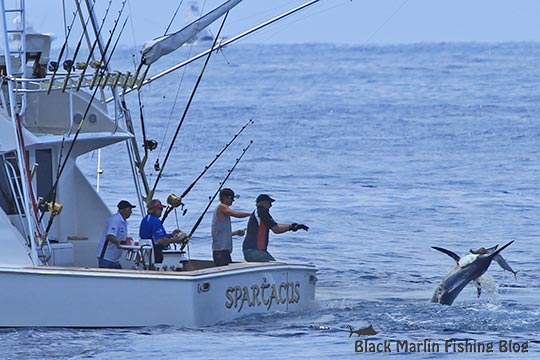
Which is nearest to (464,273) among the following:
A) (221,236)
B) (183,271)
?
(221,236)

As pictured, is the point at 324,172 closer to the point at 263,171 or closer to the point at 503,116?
the point at 263,171

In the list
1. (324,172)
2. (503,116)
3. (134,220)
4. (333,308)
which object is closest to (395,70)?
(503,116)

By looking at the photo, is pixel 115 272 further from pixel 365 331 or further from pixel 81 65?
pixel 365 331

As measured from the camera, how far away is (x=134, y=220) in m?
30.6

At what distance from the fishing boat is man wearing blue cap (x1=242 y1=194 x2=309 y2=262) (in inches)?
25.2

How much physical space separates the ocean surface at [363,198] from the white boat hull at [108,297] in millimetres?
126

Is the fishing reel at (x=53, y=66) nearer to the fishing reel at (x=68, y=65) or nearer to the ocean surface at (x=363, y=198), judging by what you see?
the fishing reel at (x=68, y=65)

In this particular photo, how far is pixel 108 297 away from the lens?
17578 millimetres

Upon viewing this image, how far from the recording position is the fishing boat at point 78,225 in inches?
693

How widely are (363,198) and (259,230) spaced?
1560 cm

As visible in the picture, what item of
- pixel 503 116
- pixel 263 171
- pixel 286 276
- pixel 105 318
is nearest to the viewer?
pixel 105 318

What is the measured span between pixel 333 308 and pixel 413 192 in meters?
16.5

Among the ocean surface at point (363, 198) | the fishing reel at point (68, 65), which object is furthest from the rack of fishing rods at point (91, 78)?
the ocean surface at point (363, 198)

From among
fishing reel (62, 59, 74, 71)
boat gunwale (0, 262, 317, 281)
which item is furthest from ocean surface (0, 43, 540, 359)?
fishing reel (62, 59, 74, 71)
